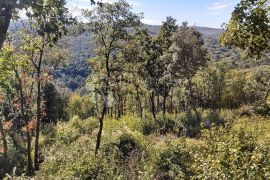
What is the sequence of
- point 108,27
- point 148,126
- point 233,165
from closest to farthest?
point 233,165
point 108,27
point 148,126

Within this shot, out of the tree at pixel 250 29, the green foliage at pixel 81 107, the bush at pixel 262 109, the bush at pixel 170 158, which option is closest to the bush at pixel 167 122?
the bush at pixel 262 109

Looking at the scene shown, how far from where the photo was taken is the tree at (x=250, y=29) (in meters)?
10.0

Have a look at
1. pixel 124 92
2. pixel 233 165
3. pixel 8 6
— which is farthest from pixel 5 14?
pixel 124 92

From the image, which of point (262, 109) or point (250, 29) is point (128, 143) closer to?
point (250, 29)

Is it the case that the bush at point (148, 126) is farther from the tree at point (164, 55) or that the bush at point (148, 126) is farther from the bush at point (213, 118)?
the tree at point (164, 55)

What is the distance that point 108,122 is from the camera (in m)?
33.2

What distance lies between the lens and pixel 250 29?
10320 millimetres

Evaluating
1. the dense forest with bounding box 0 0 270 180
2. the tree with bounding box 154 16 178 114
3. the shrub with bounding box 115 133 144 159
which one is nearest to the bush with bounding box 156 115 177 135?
the dense forest with bounding box 0 0 270 180

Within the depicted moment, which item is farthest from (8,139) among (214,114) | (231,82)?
(231,82)

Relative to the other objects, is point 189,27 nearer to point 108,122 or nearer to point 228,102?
point 108,122

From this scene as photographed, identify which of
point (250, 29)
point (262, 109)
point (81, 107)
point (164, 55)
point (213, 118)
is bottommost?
point (81, 107)

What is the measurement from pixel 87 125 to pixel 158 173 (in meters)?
22.1

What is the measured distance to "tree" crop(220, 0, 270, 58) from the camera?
1000cm

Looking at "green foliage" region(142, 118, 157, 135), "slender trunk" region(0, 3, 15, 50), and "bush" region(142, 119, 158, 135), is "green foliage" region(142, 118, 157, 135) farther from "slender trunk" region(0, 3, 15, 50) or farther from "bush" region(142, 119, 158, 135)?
"slender trunk" region(0, 3, 15, 50)
